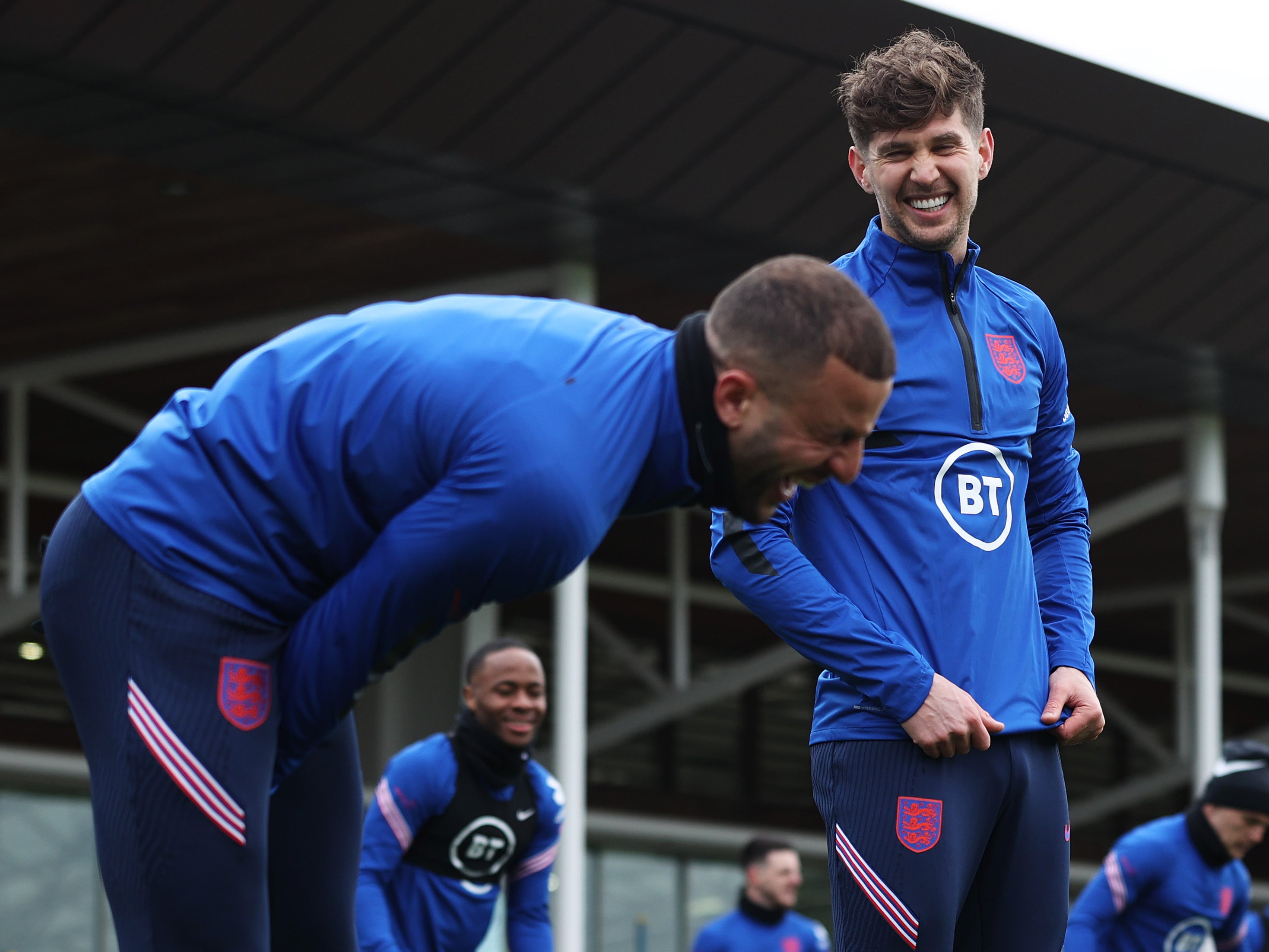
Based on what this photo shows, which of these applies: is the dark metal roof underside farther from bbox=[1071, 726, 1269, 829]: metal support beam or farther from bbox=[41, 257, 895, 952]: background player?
bbox=[1071, 726, 1269, 829]: metal support beam

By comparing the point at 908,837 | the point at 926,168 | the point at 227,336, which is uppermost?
the point at 227,336

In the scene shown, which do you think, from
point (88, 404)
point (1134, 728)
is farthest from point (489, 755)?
point (1134, 728)

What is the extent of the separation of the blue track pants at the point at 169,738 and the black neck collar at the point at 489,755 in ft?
13.7

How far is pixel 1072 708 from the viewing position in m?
3.56

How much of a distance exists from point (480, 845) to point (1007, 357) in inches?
151

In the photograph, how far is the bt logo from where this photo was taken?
3521 millimetres

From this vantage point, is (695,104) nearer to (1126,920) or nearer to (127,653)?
(1126,920)

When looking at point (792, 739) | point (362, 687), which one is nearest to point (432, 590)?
point (362, 687)

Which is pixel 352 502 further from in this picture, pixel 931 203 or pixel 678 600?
pixel 678 600

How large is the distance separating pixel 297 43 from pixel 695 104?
2.45m

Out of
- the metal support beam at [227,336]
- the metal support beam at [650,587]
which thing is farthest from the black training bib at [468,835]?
the metal support beam at [650,587]

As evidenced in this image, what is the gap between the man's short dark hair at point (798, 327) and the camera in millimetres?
2580

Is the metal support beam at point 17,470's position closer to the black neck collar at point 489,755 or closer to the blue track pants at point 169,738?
the black neck collar at point 489,755

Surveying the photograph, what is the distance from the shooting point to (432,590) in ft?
8.72
